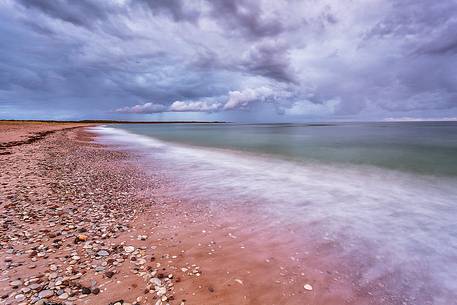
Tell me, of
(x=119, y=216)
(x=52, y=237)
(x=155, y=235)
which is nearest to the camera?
(x=52, y=237)

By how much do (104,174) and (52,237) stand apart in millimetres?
8752

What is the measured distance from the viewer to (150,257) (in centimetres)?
573

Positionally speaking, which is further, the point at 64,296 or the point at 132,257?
the point at 132,257

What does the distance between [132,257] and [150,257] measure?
16.2 inches

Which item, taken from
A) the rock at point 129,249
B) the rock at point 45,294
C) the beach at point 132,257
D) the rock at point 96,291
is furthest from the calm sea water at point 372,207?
the rock at point 45,294

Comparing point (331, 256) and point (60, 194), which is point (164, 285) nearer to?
point (331, 256)

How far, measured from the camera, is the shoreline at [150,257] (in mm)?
4547

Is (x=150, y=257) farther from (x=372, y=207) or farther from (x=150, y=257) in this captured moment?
(x=372, y=207)

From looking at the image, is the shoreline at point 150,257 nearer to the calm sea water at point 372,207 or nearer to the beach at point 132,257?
the beach at point 132,257

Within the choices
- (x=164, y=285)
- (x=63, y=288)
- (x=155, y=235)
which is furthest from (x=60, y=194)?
(x=164, y=285)

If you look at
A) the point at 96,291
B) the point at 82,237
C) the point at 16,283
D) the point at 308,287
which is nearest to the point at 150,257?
the point at 96,291

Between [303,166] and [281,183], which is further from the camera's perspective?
[303,166]

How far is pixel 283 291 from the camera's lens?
15.6 feet

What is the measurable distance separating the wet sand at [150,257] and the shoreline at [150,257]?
0.8 inches
